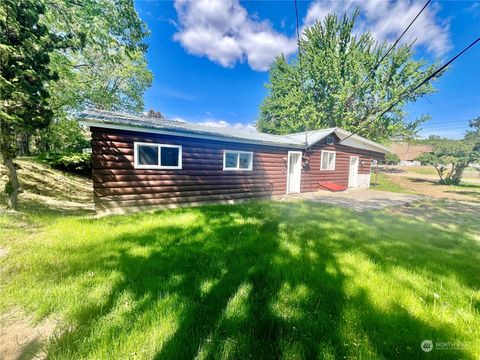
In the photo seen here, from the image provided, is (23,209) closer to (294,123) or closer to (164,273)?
(164,273)

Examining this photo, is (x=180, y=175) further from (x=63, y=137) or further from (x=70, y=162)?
(x=63, y=137)

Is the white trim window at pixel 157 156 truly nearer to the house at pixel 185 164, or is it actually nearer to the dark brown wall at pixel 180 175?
the house at pixel 185 164

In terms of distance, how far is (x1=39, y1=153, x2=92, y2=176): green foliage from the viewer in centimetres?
1144

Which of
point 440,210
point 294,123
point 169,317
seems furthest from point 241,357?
point 294,123

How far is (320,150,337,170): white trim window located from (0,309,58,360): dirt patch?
12.5m

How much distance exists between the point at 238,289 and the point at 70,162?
43.7 ft

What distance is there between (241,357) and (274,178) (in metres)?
8.70

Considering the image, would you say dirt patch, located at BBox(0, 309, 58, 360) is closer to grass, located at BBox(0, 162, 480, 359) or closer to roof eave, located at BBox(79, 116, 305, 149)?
grass, located at BBox(0, 162, 480, 359)

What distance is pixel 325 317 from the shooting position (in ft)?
7.05

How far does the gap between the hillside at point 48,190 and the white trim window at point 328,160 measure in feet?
38.0

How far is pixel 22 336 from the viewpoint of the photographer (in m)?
1.91

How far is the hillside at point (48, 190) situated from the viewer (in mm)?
6628

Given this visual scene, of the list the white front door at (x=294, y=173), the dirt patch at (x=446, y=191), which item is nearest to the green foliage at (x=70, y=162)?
the white front door at (x=294, y=173)

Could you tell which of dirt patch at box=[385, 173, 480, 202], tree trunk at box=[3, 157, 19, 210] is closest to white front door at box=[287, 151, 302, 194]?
dirt patch at box=[385, 173, 480, 202]
